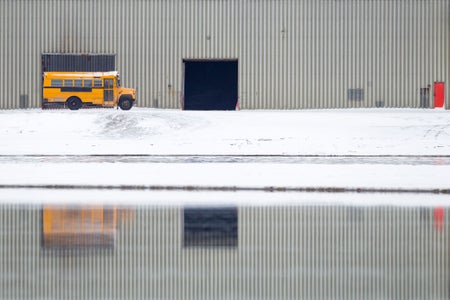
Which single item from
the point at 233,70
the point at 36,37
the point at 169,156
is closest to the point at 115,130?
the point at 169,156

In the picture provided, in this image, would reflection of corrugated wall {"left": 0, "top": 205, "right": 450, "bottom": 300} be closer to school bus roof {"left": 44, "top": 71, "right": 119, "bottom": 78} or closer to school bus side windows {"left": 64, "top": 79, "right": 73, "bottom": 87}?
school bus roof {"left": 44, "top": 71, "right": 119, "bottom": 78}

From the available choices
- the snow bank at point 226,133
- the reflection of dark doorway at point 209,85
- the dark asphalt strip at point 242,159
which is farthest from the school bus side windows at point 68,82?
the dark asphalt strip at point 242,159

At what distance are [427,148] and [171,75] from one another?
→ 18.0 metres

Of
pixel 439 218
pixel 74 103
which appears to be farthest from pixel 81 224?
pixel 74 103

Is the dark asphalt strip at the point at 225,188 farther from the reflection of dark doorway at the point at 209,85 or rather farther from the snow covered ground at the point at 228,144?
the reflection of dark doorway at the point at 209,85

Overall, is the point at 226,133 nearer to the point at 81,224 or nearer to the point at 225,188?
the point at 225,188

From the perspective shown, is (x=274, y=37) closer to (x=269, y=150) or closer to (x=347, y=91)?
(x=347, y=91)

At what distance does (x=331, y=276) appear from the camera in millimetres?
9836

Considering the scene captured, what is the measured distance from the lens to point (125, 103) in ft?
145

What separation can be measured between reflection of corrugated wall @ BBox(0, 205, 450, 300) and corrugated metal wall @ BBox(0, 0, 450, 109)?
3164cm

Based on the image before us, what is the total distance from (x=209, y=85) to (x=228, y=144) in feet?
63.0

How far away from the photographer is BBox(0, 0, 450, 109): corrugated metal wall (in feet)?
151

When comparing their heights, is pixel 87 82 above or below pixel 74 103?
above

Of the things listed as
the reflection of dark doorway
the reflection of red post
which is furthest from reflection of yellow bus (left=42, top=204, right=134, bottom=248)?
the reflection of dark doorway
